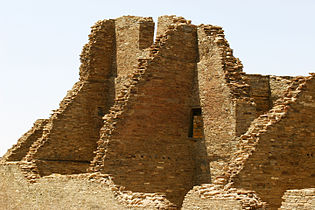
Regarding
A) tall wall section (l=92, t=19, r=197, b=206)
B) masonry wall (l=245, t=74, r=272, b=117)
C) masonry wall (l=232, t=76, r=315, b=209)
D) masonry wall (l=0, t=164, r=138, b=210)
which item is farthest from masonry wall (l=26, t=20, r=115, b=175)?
masonry wall (l=232, t=76, r=315, b=209)

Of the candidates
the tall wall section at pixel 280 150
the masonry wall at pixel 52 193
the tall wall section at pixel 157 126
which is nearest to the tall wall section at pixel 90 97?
the masonry wall at pixel 52 193

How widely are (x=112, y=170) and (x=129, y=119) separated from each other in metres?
1.74

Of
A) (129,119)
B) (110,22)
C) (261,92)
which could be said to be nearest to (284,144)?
(129,119)

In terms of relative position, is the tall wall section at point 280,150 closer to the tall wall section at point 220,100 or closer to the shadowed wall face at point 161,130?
the tall wall section at point 220,100

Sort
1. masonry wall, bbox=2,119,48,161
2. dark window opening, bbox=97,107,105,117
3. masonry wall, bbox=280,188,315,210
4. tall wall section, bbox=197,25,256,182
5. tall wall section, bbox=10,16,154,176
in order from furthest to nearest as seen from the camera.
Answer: masonry wall, bbox=2,119,48,161 < dark window opening, bbox=97,107,105,117 < tall wall section, bbox=10,16,154,176 < tall wall section, bbox=197,25,256,182 < masonry wall, bbox=280,188,315,210

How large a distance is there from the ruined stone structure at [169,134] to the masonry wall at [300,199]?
0.03 meters

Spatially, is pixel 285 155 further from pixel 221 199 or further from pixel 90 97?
pixel 90 97

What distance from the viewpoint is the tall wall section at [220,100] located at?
70.8ft

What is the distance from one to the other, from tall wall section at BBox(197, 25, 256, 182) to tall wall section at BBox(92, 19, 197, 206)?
2.17ft

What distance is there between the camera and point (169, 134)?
2317cm

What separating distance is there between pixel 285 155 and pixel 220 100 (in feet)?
10.4

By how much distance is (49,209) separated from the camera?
23.3 m

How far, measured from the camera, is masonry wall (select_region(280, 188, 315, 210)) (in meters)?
16.2

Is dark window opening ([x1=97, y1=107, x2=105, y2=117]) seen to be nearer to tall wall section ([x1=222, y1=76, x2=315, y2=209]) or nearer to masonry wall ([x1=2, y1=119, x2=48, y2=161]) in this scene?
masonry wall ([x1=2, y1=119, x2=48, y2=161])
